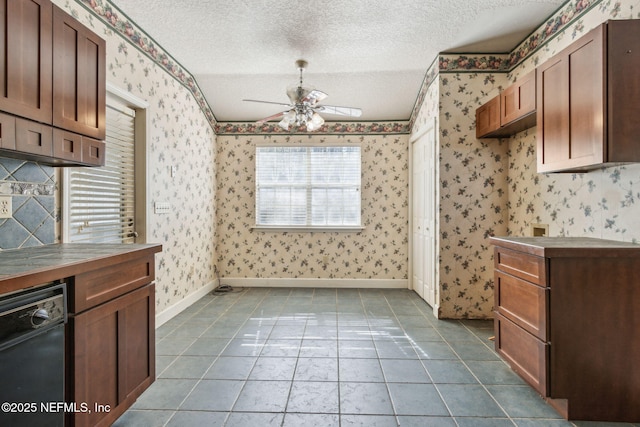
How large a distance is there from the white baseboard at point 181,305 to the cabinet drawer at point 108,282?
1.66m

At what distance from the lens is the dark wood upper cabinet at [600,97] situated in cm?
182

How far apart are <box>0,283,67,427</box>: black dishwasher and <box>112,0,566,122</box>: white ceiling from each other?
250cm

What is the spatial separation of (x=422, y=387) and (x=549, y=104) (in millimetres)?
2108

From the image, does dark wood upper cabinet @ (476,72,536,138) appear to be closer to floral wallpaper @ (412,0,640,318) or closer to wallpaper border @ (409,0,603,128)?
floral wallpaper @ (412,0,640,318)

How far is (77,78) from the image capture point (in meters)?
1.89

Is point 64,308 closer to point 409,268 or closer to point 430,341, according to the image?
point 430,341

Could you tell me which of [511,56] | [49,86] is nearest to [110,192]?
[49,86]

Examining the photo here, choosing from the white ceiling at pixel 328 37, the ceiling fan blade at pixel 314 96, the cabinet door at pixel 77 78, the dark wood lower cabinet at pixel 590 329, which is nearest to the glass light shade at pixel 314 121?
the ceiling fan blade at pixel 314 96

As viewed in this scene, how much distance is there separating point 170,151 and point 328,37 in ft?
6.64

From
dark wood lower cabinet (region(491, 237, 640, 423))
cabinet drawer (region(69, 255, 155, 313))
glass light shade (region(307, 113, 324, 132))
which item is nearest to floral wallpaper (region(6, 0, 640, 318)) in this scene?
dark wood lower cabinet (region(491, 237, 640, 423))

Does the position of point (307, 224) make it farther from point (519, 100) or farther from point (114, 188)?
point (519, 100)

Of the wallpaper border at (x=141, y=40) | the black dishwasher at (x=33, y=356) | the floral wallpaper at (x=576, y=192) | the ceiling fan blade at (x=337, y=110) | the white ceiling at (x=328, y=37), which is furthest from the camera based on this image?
the ceiling fan blade at (x=337, y=110)

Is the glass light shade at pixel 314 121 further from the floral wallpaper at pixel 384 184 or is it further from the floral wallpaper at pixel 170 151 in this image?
the floral wallpaper at pixel 170 151

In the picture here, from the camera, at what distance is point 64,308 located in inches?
52.9
